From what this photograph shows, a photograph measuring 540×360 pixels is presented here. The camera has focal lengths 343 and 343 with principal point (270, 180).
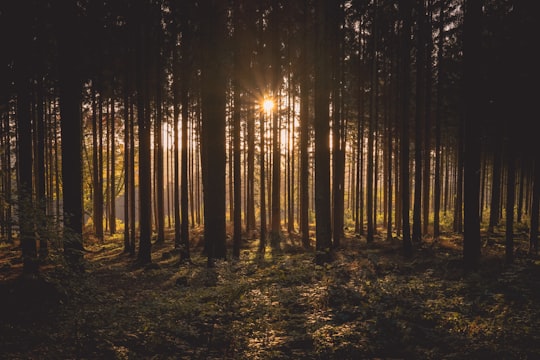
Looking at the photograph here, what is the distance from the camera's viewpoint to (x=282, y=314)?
7219 mm

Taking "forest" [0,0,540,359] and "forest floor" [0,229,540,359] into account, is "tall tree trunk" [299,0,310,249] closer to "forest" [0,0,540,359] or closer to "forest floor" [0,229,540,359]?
"forest" [0,0,540,359]

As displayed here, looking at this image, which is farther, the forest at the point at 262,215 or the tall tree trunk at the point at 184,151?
the tall tree trunk at the point at 184,151

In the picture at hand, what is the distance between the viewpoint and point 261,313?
731 centimetres

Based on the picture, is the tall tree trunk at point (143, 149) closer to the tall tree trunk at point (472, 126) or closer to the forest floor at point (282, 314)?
the forest floor at point (282, 314)

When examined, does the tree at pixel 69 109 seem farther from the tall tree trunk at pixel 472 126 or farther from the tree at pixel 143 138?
the tall tree trunk at pixel 472 126

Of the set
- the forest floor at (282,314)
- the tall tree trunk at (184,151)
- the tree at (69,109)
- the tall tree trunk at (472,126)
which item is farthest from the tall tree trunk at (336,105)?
the tree at (69,109)

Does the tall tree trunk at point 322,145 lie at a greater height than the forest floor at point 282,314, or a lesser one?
greater

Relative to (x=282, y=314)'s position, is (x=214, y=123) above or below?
above

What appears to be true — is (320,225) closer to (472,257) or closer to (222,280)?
(222,280)

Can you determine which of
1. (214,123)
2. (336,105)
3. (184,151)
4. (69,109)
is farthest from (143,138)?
(336,105)

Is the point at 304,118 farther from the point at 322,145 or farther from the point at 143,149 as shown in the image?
the point at 143,149

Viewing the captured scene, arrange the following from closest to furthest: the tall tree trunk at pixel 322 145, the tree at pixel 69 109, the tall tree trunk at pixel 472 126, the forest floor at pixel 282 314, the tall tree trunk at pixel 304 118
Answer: the forest floor at pixel 282 314 < the tall tree trunk at pixel 472 126 < the tree at pixel 69 109 < the tall tree trunk at pixel 322 145 < the tall tree trunk at pixel 304 118

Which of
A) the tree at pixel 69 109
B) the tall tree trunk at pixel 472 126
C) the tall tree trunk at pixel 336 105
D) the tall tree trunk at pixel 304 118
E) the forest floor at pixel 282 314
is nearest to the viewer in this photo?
the forest floor at pixel 282 314

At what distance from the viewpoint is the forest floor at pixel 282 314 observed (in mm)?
5395
